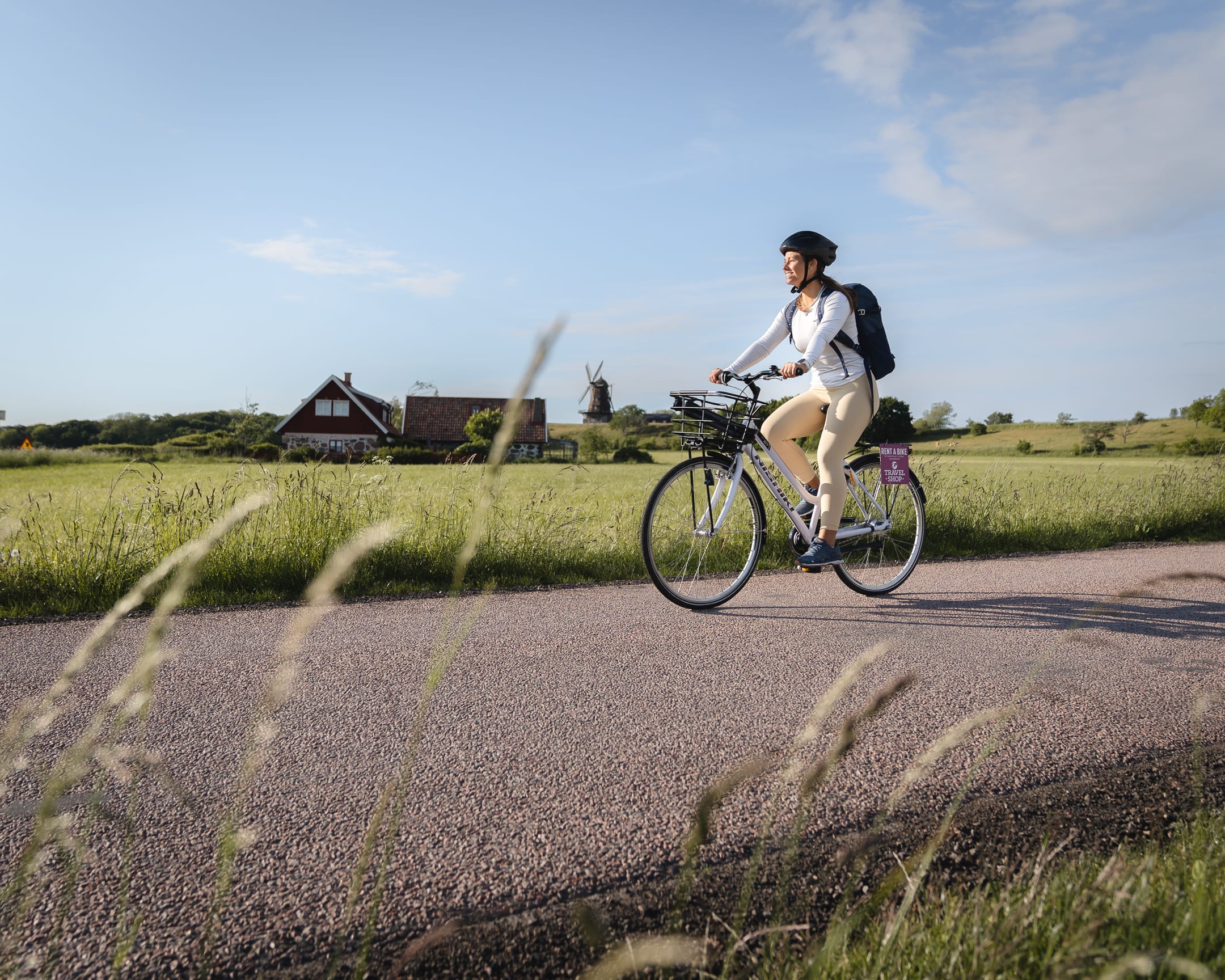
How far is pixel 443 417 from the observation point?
222 feet

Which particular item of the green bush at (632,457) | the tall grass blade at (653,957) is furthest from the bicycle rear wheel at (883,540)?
the green bush at (632,457)

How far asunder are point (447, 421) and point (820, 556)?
→ 63876 mm

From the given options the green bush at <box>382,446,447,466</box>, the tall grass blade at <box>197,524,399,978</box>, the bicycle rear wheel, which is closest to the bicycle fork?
the bicycle rear wheel

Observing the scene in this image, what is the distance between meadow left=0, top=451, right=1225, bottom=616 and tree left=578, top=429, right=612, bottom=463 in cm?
5116

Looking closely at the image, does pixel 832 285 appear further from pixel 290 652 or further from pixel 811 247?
pixel 290 652

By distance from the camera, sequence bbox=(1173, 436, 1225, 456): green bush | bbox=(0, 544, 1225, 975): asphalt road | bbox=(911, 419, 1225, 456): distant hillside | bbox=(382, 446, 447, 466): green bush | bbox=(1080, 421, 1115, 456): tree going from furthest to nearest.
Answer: bbox=(1080, 421, 1115, 456): tree
bbox=(911, 419, 1225, 456): distant hillside
bbox=(382, 446, 447, 466): green bush
bbox=(1173, 436, 1225, 456): green bush
bbox=(0, 544, 1225, 975): asphalt road

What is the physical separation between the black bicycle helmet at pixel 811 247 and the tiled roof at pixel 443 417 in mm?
60459

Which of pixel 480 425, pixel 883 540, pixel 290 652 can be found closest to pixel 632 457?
pixel 480 425

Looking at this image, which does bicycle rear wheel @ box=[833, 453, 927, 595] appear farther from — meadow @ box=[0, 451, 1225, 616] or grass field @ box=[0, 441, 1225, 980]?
grass field @ box=[0, 441, 1225, 980]

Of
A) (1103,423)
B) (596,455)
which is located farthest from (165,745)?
(1103,423)

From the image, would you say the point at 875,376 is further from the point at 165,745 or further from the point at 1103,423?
the point at 1103,423

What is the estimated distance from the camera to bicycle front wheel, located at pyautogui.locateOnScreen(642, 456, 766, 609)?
215 inches

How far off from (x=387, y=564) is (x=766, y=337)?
3.25 meters

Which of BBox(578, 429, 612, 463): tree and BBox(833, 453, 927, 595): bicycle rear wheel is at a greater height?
BBox(578, 429, 612, 463): tree
